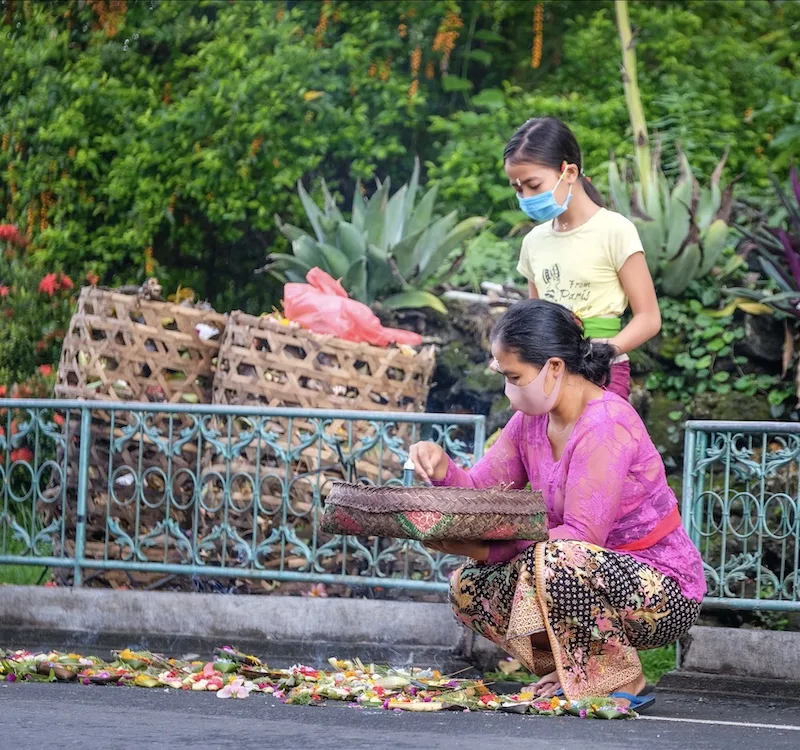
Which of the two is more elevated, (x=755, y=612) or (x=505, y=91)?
(x=505, y=91)

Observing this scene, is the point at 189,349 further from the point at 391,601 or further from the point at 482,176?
the point at 482,176

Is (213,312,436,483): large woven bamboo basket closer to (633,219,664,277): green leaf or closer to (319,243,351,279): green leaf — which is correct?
(319,243,351,279): green leaf

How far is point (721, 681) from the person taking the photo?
16.0ft

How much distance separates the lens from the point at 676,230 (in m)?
6.92

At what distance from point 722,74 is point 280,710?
711cm

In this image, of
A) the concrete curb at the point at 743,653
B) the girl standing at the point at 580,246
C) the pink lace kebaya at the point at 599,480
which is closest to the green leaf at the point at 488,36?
the girl standing at the point at 580,246

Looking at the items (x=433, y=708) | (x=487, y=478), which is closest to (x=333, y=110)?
(x=487, y=478)

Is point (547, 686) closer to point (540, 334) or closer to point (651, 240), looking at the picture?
point (540, 334)

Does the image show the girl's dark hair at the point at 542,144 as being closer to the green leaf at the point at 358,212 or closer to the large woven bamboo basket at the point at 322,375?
the large woven bamboo basket at the point at 322,375

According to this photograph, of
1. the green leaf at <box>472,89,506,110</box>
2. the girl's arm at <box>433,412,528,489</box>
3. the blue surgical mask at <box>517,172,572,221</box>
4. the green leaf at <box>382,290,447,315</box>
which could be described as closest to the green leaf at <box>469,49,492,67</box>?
the green leaf at <box>472,89,506,110</box>

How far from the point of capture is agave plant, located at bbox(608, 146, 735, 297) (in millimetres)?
6867

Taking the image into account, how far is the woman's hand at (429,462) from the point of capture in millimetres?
4195

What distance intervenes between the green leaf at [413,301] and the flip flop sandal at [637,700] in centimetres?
317

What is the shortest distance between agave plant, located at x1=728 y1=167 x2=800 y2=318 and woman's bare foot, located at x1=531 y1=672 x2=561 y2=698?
288cm
